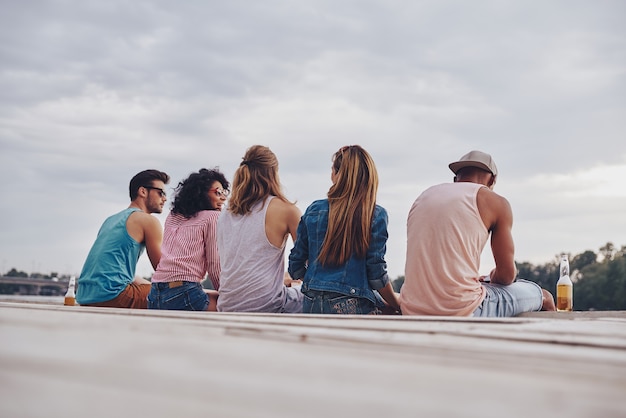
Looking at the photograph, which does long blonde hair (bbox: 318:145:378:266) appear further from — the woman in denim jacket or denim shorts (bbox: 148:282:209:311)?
denim shorts (bbox: 148:282:209:311)

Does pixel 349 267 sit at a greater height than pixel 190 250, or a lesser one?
lesser

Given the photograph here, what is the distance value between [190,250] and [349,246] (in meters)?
1.47

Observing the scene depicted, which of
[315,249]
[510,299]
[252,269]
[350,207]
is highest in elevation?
[350,207]

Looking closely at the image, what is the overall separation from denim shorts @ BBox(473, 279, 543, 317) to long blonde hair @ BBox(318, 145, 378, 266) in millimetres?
738

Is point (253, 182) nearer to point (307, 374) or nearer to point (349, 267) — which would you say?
point (349, 267)

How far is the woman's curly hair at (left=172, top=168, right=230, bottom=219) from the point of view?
489 cm

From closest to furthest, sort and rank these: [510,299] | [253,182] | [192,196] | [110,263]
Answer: [510,299]
[253,182]
[192,196]
[110,263]

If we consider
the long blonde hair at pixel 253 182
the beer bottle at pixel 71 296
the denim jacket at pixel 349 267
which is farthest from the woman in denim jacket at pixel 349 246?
the beer bottle at pixel 71 296

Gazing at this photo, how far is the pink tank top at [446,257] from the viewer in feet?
11.7

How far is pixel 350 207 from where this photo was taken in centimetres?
388

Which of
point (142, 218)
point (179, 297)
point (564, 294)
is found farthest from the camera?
point (142, 218)

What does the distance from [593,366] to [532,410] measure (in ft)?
0.70

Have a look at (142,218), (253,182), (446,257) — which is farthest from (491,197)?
(142,218)

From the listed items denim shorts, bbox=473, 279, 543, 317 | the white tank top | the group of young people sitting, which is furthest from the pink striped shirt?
denim shorts, bbox=473, 279, 543, 317
